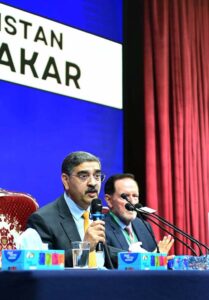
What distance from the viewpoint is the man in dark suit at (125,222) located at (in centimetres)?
341

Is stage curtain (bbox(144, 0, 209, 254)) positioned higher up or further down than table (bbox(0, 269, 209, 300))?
higher up

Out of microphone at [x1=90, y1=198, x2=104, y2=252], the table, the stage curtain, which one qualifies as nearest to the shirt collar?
microphone at [x1=90, y1=198, x2=104, y2=252]

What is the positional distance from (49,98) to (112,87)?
682 mm

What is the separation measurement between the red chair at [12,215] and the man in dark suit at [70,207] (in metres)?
0.20

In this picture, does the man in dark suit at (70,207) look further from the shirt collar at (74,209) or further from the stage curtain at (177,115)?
the stage curtain at (177,115)

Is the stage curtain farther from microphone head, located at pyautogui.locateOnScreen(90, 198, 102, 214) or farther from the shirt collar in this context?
microphone head, located at pyautogui.locateOnScreen(90, 198, 102, 214)

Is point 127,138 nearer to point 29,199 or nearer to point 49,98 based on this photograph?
point 49,98

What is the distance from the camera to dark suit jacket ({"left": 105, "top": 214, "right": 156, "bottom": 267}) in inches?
130

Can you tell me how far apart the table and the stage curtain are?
2902mm

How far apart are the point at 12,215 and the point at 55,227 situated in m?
0.34

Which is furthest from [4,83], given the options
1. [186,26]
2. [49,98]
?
[186,26]

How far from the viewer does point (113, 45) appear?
15.2ft

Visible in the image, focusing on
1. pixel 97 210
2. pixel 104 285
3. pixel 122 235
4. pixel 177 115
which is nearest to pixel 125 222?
A: pixel 122 235

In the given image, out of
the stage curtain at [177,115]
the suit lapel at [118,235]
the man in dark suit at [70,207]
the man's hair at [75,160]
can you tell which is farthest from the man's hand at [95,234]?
the stage curtain at [177,115]
